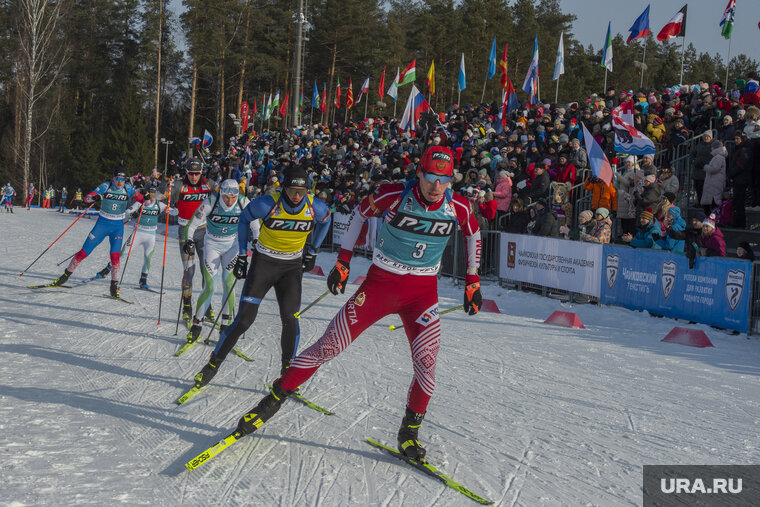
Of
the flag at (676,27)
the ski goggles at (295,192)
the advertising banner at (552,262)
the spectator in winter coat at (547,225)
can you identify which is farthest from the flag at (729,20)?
the ski goggles at (295,192)

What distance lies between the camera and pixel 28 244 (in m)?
19.2

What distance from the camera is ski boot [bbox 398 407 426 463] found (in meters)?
4.74

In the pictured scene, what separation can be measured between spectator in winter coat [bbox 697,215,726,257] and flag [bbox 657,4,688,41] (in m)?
9.81

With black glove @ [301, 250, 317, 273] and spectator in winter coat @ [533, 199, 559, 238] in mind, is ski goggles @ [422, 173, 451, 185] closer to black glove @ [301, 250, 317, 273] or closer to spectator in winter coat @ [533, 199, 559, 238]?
→ black glove @ [301, 250, 317, 273]

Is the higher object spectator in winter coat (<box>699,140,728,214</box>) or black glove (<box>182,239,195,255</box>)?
spectator in winter coat (<box>699,140,728,214</box>)

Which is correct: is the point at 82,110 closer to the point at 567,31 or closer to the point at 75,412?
the point at 567,31

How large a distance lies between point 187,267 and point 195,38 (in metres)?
51.1

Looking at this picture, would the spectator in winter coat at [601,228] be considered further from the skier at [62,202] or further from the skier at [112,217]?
the skier at [62,202]

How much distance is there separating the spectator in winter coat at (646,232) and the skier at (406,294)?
7680 millimetres

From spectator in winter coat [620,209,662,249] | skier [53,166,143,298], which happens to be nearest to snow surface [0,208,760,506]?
skier [53,166,143,298]

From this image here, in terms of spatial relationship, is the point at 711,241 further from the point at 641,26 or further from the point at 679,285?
the point at 641,26

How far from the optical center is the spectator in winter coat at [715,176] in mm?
12242

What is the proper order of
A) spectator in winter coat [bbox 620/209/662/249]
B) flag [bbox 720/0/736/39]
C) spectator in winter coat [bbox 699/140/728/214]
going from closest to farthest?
spectator in winter coat [bbox 620/209/662/249]
spectator in winter coat [bbox 699/140/728/214]
flag [bbox 720/0/736/39]

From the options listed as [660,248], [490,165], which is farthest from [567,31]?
[660,248]
